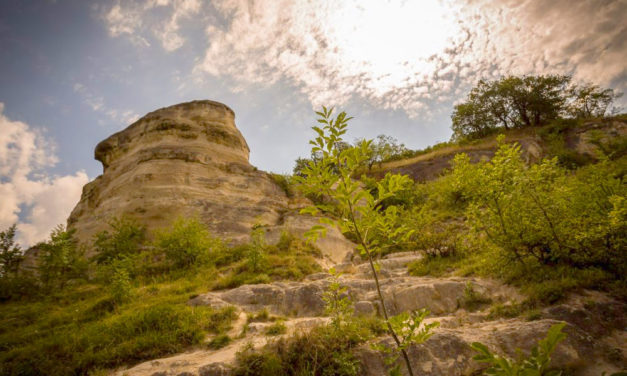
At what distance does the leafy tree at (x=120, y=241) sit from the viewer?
12047mm

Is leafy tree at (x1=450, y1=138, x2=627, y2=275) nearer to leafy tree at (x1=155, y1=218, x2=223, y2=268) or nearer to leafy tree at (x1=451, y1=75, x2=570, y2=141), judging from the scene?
leafy tree at (x1=155, y1=218, x2=223, y2=268)

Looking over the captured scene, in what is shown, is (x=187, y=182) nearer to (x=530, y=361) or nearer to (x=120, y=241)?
(x=120, y=241)

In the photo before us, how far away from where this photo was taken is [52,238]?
1080 centimetres

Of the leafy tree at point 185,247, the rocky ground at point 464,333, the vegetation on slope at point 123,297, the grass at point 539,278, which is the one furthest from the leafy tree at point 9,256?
the grass at point 539,278

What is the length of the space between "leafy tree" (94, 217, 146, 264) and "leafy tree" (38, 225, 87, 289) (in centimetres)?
92

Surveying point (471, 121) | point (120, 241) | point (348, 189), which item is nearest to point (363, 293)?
point (348, 189)

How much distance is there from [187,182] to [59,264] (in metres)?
7.51

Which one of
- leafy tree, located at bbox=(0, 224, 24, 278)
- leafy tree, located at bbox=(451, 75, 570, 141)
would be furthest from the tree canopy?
leafy tree, located at bbox=(0, 224, 24, 278)

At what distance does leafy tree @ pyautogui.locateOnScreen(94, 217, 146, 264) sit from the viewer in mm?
12047

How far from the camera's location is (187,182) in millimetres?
16719

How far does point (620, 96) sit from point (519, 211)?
4857 centimetres

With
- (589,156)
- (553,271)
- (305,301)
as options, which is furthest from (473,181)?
(589,156)

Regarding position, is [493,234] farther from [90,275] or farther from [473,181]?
[90,275]

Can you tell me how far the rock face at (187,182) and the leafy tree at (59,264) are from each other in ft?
11.0
